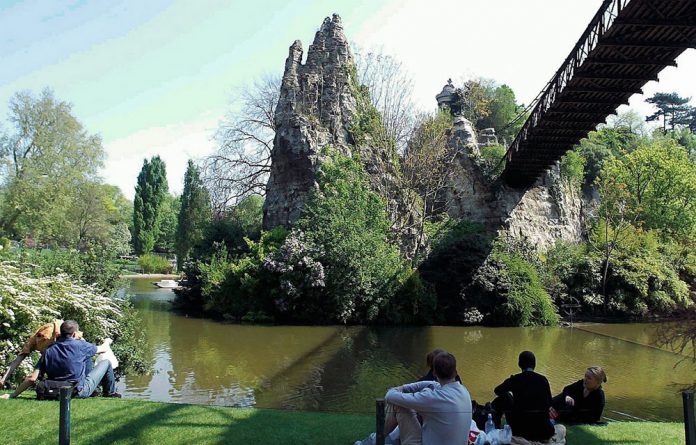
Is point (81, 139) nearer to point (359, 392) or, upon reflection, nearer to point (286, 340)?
point (286, 340)

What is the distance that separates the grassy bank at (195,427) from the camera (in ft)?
17.9

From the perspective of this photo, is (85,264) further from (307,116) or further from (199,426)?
(307,116)

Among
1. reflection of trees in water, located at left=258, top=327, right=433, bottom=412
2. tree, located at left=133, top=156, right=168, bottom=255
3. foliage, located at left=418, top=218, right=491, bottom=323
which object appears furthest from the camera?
tree, located at left=133, top=156, right=168, bottom=255

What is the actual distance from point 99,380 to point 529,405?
5.38 meters

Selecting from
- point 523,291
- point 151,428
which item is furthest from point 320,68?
point 151,428

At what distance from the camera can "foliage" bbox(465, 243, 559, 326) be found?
21312 millimetres

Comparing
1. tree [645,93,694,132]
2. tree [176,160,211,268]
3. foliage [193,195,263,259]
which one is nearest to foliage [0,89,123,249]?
tree [176,160,211,268]

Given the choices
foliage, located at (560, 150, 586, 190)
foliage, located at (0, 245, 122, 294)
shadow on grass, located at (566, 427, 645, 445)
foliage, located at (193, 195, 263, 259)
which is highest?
foliage, located at (560, 150, 586, 190)

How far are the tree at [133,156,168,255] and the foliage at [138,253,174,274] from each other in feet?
26.0

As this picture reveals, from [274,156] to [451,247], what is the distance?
10.2 metres

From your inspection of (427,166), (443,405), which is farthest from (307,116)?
(443,405)

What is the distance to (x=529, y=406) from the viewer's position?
500 cm

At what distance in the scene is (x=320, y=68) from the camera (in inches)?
1117

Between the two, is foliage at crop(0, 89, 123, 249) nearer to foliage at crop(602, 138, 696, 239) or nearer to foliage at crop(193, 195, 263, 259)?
foliage at crop(193, 195, 263, 259)
